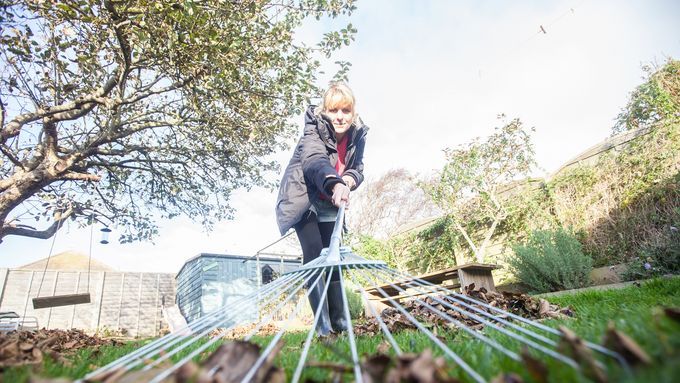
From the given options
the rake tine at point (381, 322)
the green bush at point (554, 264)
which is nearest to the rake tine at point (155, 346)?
the rake tine at point (381, 322)

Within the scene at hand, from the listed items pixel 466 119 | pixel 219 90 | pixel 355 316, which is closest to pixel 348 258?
pixel 219 90

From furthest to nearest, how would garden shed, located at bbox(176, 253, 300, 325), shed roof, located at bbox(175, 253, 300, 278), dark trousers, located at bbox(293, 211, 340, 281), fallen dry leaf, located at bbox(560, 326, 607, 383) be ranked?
1. shed roof, located at bbox(175, 253, 300, 278)
2. garden shed, located at bbox(176, 253, 300, 325)
3. dark trousers, located at bbox(293, 211, 340, 281)
4. fallen dry leaf, located at bbox(560, 326, 607, 383)

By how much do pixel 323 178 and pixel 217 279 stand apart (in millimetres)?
12940

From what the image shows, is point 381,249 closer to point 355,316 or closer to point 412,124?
point 355,316

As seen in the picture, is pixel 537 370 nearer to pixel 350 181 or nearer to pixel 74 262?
pixel 350 181

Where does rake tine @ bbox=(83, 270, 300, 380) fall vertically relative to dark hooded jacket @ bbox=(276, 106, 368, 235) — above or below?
below

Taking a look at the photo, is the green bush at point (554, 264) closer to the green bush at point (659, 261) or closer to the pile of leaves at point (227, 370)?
the green bush at point (659, 261)

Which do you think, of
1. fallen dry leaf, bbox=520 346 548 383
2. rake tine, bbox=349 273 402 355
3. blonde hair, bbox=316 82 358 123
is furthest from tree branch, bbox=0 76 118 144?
fallen dry leaf, bbox=520 346 548 383

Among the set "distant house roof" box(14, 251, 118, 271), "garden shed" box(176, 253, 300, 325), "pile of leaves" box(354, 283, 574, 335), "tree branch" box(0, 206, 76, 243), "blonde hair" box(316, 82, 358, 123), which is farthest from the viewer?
"distant house roof" box(14, 251, 118, 271)

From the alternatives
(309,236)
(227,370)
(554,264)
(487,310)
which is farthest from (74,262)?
(227,370)

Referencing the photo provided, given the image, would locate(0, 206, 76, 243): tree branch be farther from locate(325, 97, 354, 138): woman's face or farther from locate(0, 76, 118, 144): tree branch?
locate(325, 97, 354, 138): woman's face

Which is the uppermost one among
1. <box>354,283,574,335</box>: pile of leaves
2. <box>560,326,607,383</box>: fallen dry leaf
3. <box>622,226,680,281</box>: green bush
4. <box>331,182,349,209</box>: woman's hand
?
<box>331,182,349,209</box>: woman's hand

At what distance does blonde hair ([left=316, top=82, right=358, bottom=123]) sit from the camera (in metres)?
2.56

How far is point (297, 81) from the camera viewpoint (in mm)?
5578
